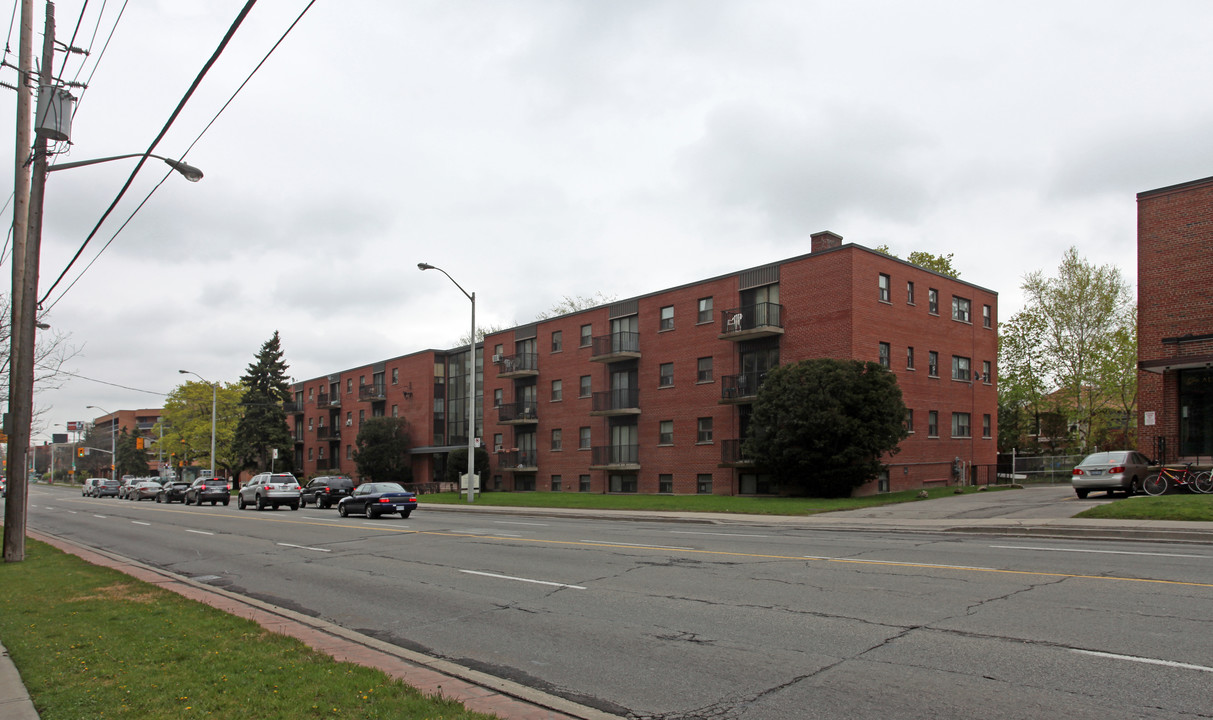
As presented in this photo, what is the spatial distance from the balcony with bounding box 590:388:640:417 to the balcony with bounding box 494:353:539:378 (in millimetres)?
6900

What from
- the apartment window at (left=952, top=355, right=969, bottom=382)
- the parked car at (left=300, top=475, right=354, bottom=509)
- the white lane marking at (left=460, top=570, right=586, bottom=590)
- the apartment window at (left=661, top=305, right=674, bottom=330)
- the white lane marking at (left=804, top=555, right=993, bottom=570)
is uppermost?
the apartment window at (left=661, top=305, right=674, bottom=330)

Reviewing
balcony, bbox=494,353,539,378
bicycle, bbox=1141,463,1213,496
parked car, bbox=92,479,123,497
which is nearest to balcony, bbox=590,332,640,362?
balcony, bbox=494,353,539,378

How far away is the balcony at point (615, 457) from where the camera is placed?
43.7m

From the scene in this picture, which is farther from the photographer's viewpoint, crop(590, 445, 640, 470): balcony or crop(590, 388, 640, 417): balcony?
crop(590, 388, 640, 417): balcony

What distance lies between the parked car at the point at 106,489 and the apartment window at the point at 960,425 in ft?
220

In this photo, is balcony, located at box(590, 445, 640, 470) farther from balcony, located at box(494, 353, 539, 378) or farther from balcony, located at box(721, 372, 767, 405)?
balcony, located at box(494, 353, 539, 378)

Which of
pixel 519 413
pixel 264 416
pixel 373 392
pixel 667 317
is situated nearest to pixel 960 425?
pixel 667 317

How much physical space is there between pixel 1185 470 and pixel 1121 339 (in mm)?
34491

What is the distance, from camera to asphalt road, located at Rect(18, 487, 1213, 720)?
6.03 m

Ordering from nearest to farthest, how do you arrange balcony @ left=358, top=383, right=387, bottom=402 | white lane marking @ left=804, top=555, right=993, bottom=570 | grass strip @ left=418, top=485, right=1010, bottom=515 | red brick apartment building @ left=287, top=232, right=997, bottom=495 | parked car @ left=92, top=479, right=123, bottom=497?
white lane marking @ left=804, top=555, right=993, bottom=570 < grass strip @ left=418, top=485, right=1010, bottom=515 < red brick apartment building @ left=287, top=232, right=997, bottom=495 < balcony @ left=358, top=383, right=387, bottom=402 < parked car @ left=92, top=479, right=123, bottom=497

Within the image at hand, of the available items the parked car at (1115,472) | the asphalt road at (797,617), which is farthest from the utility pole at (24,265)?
the parked car at (1115,472)

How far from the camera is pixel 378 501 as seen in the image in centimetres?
2972

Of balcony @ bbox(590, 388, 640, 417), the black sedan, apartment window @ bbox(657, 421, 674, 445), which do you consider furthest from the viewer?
balcony @ bbox(590, 388, 640, 417)

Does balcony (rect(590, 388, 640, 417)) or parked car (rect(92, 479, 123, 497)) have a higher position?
balcony (rect(590, 388, 640, 417))
